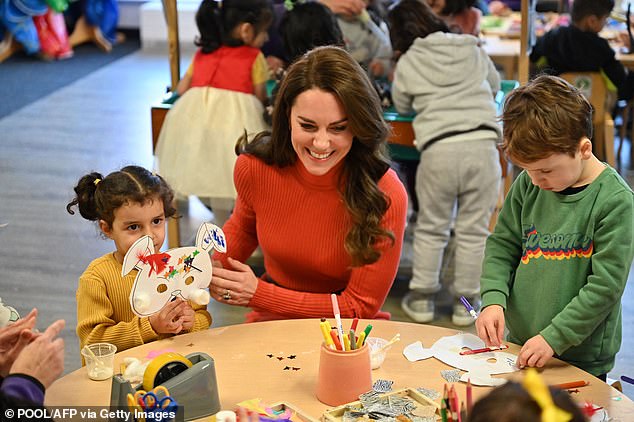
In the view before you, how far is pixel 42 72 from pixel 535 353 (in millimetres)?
6817

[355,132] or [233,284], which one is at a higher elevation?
[355,132]

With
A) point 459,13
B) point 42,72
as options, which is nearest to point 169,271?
point 459,13

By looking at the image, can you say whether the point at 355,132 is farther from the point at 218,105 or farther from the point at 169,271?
the point at 218,105

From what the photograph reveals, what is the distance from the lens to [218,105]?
3.95 metres

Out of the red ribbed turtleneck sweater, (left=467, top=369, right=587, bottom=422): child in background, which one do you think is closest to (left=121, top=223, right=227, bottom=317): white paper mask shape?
the red ribbed turtleneck sweater

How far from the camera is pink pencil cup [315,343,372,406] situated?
1.78 m

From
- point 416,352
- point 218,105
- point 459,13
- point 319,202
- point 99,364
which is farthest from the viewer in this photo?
point 459,13

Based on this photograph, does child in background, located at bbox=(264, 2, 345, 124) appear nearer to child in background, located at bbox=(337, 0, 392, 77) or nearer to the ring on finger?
child in background, located at bbox=(337, 0, 392, 77)

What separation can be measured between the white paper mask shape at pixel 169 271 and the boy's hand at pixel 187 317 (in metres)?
0.07

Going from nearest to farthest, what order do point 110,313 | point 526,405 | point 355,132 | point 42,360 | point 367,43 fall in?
point 526,405, point 42,360, point 110,313, point 355,132, point 367,43

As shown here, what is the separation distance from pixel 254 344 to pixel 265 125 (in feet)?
6.80

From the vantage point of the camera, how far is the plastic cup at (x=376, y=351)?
1944 millimetres

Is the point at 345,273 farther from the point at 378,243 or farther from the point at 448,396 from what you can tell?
the point at 448,396

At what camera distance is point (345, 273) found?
7.83 feet
